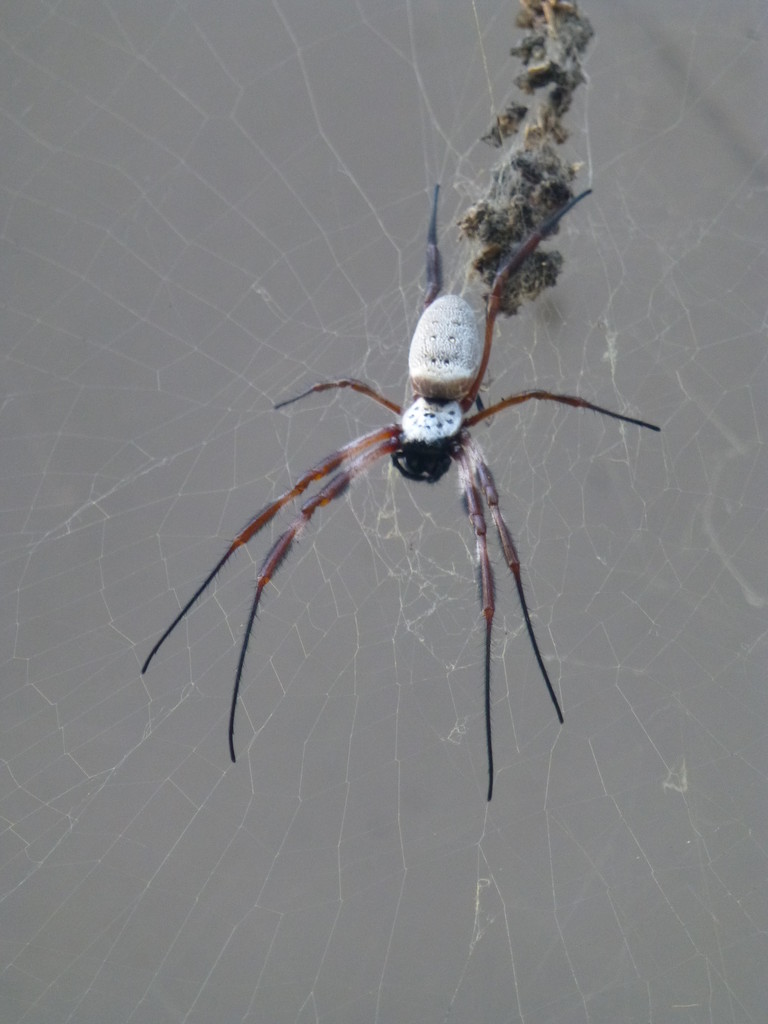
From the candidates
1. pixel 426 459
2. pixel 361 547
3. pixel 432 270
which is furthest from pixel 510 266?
pixel 361 547

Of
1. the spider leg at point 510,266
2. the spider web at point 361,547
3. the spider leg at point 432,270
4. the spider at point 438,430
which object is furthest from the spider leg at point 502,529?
the spider web at point 361,547

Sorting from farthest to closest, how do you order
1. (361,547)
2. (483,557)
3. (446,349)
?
(361,547)
(446,349)
(483,557)

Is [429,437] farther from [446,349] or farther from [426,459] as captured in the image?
[446,349]

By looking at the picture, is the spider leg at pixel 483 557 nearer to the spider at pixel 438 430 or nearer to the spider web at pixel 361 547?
the spider at pixel 438 430

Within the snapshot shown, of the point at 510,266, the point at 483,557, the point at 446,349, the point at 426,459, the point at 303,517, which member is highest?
the point at 510,266

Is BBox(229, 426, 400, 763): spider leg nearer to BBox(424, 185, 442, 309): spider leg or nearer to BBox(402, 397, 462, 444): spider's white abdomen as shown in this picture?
BBox(402, 397, 462, 444): spider's white abdomen

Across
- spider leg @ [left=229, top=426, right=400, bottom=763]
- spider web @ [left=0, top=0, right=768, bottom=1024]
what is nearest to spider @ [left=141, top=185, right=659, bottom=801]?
spider leg @ [left=229, top=426, right=400, bottom=763]
